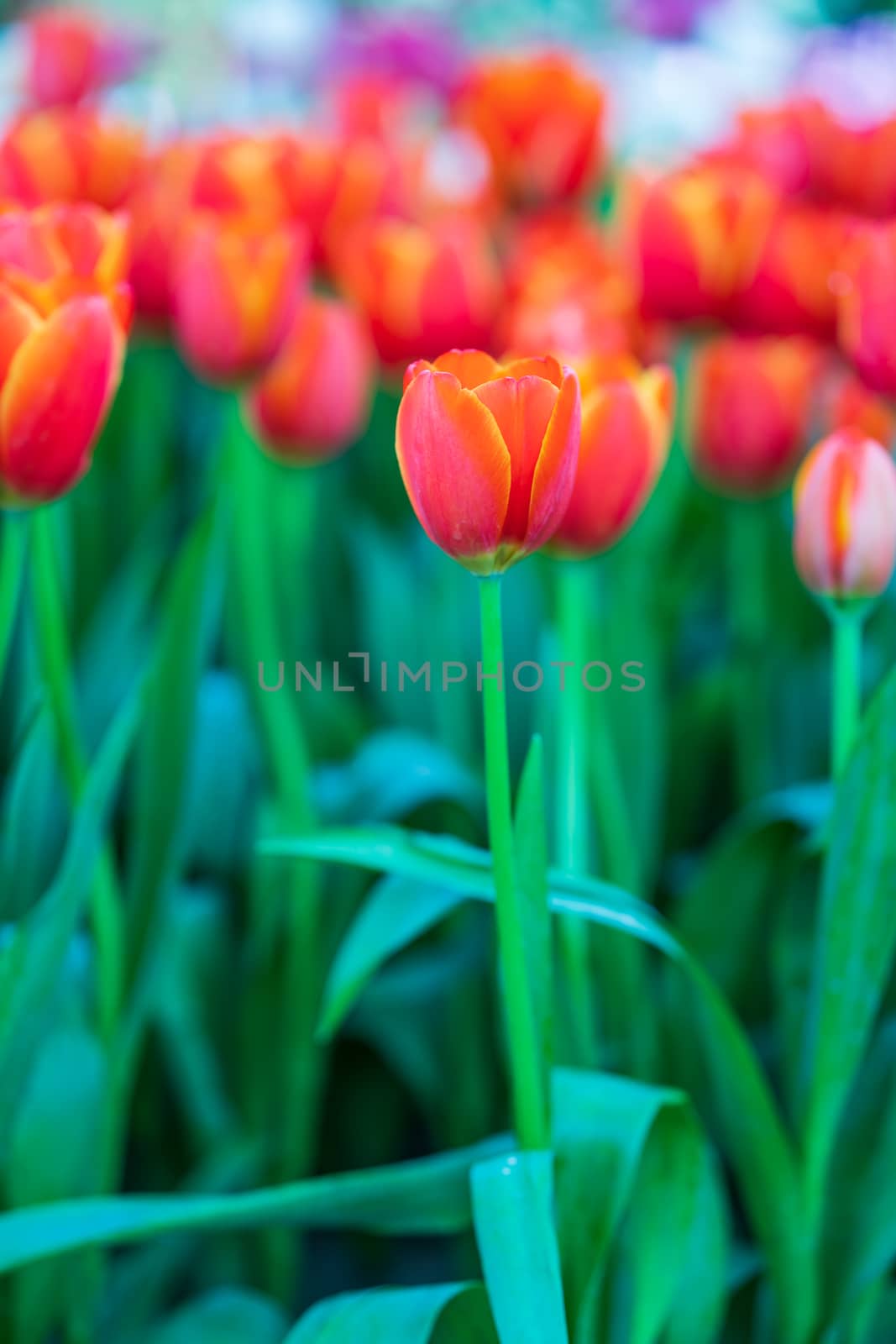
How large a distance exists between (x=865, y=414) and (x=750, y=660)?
7.0 inches

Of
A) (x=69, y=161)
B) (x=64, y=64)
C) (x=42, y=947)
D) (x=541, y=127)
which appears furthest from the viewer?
(x=64, y=64)

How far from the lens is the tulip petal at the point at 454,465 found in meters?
0.41

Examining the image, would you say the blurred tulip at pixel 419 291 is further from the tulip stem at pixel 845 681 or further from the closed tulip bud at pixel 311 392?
the tulip stem at pixel 845 681

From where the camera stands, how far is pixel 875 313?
0.61 m

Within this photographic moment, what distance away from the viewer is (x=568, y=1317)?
50 centimetres

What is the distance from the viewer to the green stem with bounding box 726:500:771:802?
2.85ft

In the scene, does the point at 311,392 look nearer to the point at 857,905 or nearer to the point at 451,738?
the point at 451,738

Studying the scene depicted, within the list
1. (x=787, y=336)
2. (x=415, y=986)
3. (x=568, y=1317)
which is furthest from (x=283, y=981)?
(x=787, y=336)

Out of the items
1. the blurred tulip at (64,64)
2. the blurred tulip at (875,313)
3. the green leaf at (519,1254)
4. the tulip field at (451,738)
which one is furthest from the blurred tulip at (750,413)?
the blurred tulip at (64,64)

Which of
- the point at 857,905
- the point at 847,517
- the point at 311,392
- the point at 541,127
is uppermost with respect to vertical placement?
the point at 541,127

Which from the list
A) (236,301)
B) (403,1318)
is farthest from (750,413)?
(403,1318)

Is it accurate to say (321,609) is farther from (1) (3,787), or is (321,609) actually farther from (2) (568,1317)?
(2) (568,1317)

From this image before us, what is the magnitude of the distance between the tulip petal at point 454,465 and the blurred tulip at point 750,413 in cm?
41

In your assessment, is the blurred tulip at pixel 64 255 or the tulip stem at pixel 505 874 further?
the blurred tulip at pixel 64 255
